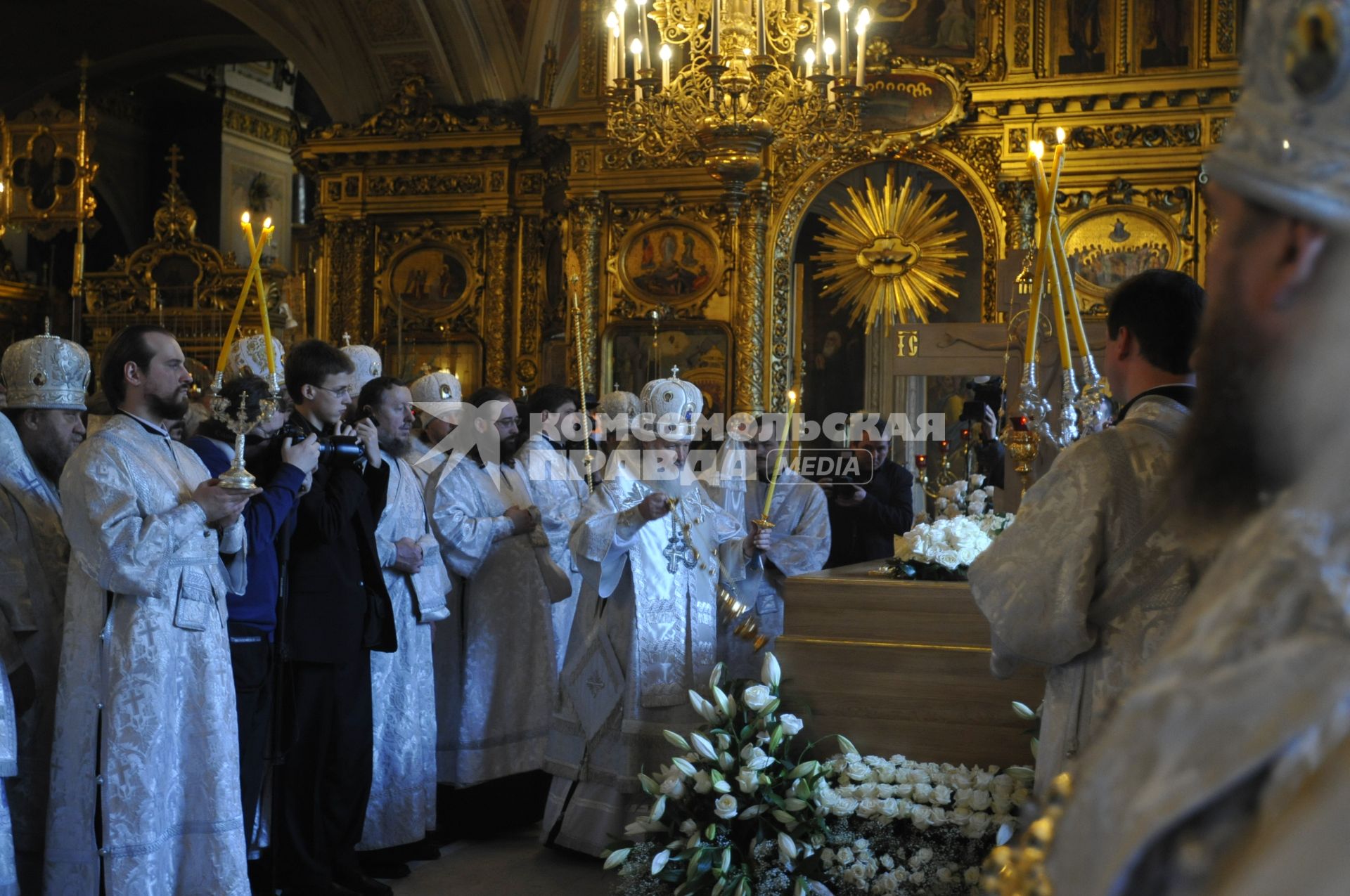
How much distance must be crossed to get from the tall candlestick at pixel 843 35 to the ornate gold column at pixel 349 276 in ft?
20.6

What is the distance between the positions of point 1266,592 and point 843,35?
7.35m

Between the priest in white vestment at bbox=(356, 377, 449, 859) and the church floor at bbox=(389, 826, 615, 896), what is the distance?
6.2 inches

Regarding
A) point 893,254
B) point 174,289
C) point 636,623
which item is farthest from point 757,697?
point 174,289

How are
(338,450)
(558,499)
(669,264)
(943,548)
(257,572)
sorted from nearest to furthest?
(943,548), (257,572), (338,450), (558,499), (669,264)

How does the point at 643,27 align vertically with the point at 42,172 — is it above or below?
below

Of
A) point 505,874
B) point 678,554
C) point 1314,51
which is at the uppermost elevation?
point 1314,51

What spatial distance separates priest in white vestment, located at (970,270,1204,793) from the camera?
102 inches

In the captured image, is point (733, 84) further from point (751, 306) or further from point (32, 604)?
point (32, 604)

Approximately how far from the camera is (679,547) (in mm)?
5500

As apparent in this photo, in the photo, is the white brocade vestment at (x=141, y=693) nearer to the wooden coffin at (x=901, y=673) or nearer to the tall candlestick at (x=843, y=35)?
the wooden coffin at (x=901, y=673)

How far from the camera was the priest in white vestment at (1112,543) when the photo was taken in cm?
258

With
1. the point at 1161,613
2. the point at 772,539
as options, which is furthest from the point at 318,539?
the point at 1161,613

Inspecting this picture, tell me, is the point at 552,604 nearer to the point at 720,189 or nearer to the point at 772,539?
the point at 772,539

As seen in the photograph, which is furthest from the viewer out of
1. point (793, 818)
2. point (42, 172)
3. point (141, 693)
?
point (42, 172)
